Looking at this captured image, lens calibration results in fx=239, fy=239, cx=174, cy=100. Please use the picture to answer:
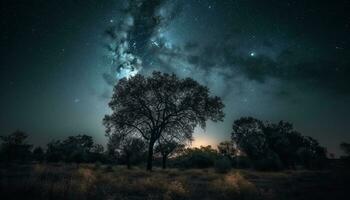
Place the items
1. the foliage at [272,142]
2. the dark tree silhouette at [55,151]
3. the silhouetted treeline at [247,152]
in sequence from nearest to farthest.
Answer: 1. the silhouetted treeline at [247,152]
2. the foliage at [272,142]
3. the dark tree silhouette at [55,151]

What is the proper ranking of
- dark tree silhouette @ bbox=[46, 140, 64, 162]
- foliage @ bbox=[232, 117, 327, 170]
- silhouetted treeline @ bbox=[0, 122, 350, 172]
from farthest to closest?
dark tree silhouette @ bbox=[46, 140, 64, 162] < foliage @ bbox=[232, 117, 327, 170] < silhouetted treeline @ bbox=[0, 122, 350, 172]

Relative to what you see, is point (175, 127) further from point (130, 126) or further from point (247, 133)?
point (247, 133)

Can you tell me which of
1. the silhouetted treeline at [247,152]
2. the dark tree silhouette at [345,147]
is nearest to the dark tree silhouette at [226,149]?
the silhouetted treeline at [247,152]

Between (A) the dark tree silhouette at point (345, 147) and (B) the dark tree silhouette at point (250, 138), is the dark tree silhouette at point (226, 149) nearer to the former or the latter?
(B) the dark tree silhouette at point (250, 138)

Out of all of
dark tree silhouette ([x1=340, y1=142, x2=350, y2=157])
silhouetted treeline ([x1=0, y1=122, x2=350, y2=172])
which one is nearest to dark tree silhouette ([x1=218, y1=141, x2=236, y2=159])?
silhouetted treeline ([x1=0, y1=122, x2=350, y2=172])

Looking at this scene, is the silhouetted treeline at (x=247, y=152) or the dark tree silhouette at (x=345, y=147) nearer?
the silhouetted treeline at (x=247, y=152)

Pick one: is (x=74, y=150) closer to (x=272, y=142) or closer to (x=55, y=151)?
(x=55, y=151)

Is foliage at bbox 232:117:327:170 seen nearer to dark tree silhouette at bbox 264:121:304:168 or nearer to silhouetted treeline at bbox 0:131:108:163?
dark tree silhouette at bbox 264:121:304:168

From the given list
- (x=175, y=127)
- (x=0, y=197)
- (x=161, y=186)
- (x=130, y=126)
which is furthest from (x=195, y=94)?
(x=0, y=197)

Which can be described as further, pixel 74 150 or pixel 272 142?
pixel 74 150

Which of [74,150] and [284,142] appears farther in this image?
[74,150]

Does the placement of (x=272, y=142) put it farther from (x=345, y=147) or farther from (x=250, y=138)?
(x=345, y=147)

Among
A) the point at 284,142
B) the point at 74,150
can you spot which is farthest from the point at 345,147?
the point at 74,150

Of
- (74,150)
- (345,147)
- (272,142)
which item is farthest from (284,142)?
(74,150)
